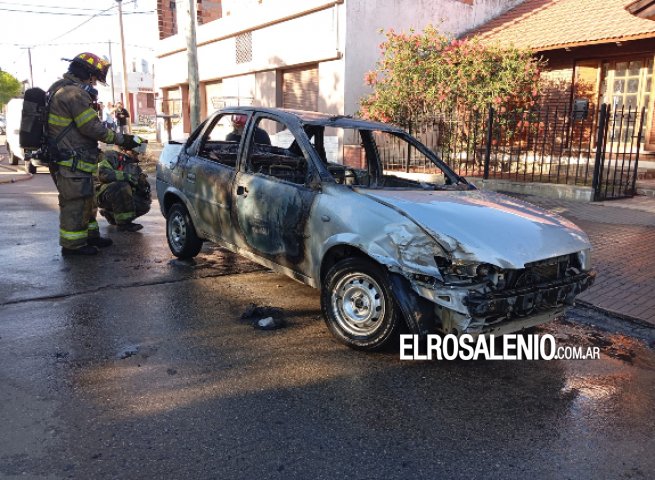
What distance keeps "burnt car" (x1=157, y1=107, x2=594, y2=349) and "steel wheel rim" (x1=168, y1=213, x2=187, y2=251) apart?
0.77 meters

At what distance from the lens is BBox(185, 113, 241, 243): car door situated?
5.13 metres

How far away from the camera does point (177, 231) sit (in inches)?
242

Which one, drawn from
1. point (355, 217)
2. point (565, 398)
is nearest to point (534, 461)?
point (565, 398)

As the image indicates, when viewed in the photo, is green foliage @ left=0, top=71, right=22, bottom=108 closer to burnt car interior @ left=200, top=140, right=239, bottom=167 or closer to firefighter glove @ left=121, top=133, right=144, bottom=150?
firefighter glove @ left=121, top=133, right=144, bottom=150

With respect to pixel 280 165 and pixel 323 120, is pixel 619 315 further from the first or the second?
pixel 280 165

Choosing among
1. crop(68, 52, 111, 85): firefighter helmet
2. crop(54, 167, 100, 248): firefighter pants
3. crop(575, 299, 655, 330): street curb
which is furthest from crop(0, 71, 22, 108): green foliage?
crop(575, 299, 655, 330): street curb

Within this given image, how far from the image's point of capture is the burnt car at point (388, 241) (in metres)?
3.37

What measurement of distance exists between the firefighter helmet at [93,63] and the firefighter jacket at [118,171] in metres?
1.27

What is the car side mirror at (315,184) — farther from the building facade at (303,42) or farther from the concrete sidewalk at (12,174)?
the concrete sidewalk at (12,174)

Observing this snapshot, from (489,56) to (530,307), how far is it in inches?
415

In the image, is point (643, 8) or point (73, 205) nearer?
point (73, 205)

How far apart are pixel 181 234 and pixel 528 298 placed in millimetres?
3939

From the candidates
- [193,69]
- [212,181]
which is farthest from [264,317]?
[193,69]

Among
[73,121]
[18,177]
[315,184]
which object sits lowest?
[18,177]
